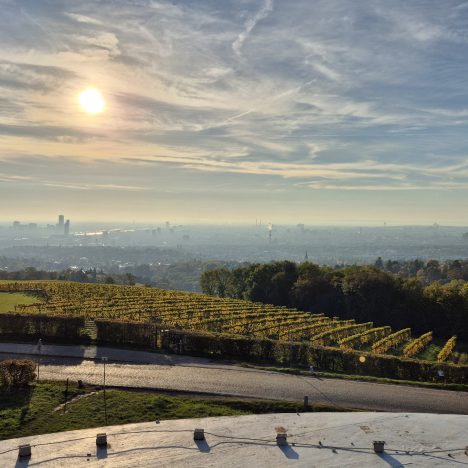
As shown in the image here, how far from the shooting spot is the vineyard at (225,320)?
37125 mm

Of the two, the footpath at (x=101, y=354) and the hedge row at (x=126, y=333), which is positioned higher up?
the hedge row at (x=126, y=333)

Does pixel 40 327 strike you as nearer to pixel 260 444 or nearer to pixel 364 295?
pixel 260 444

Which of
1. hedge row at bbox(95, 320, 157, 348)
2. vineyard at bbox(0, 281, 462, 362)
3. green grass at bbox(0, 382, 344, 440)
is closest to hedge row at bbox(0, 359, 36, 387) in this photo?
green grass at bbox(0, 382, 344, 440)

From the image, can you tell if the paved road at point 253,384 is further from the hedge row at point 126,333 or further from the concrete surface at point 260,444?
the hedge row at point 126,333

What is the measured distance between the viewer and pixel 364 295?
196 ft

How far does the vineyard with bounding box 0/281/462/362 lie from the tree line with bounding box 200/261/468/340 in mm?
6880

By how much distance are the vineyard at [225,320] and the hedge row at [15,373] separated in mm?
11364

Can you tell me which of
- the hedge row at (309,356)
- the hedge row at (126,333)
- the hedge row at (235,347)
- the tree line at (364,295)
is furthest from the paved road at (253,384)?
the tree line at (364,295)

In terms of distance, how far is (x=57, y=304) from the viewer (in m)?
43.4

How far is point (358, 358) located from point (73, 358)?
16.0 meters

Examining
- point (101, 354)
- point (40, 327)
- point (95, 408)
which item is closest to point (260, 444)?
point (95, 408)

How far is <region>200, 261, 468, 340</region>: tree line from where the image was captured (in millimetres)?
52156

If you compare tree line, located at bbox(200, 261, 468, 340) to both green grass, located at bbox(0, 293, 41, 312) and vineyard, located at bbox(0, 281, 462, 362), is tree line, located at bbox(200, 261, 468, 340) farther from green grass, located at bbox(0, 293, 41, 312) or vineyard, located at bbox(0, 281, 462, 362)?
green grass, located at bbox(0, 293, 41, 312)

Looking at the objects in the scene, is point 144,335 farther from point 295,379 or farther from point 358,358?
point 358,358
